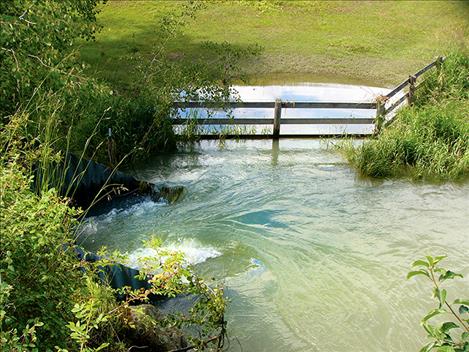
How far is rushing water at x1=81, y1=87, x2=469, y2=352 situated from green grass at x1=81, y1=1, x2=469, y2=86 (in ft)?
26.1

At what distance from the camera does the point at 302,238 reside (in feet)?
33.3

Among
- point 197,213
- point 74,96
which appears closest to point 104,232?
point 197,213

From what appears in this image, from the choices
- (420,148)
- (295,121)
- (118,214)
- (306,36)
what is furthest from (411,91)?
(306,36)

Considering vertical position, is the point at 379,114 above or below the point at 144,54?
below

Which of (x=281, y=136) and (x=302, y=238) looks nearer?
(x=302, y=238)

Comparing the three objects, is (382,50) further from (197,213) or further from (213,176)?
(197,213)

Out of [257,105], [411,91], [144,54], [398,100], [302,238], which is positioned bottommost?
[302,238]

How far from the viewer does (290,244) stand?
9.95 meters

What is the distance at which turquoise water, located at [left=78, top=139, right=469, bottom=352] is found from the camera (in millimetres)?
7777

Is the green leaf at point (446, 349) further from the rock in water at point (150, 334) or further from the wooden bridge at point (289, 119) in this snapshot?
the wooden bridge at point (289, 119)

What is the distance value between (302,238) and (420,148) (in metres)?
4.65

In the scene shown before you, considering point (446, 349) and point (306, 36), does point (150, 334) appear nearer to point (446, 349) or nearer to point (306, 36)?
point (446, 349)

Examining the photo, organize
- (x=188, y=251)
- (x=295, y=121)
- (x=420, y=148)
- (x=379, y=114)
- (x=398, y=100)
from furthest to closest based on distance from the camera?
(x=398, y=100)
(x=295, y=121)
(x=379, y=114)
(x=420, y=148)
(x=188, y=251)

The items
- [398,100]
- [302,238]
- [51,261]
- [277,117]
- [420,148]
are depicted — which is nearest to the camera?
[51,261]
